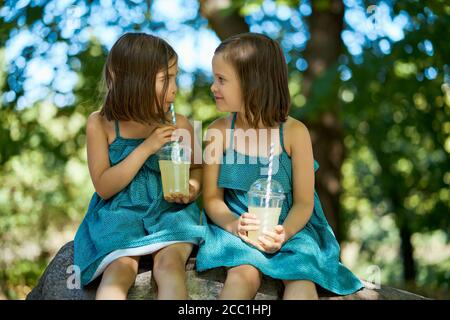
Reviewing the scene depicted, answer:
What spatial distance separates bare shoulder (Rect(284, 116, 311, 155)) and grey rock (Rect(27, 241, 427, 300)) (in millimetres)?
649

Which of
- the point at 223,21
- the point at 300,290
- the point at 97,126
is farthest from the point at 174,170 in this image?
the point at 223,21

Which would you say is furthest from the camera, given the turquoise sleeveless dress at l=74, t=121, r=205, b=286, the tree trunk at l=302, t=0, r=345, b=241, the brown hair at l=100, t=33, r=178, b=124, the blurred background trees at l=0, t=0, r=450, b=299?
the tree trunk at l=302, t=0, r=345, b=241

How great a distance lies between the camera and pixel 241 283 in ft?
8.63

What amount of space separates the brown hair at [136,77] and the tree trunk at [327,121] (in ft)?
9.04

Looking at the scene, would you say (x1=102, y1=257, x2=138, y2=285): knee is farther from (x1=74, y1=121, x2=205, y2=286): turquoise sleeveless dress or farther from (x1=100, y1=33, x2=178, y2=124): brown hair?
(x1=100, y1=33, x2=178, y2=124): brown hair

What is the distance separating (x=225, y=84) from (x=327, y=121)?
2.91 metres

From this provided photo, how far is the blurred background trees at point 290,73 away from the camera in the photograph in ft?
16.7

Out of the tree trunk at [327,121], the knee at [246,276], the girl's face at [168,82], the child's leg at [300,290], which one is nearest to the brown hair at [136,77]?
the girl's face at [168,82]

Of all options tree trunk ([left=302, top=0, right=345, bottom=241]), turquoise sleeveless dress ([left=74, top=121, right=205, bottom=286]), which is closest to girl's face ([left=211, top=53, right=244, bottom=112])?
turquoise sleeveless dress ([left=74, top=121, right=205, bottom=286])

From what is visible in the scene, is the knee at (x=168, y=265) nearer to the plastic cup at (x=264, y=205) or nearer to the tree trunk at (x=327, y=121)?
the plastic cup at (x=264, y=205)

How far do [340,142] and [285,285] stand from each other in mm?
3263

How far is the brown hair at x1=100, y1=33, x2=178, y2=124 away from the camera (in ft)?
10.0
